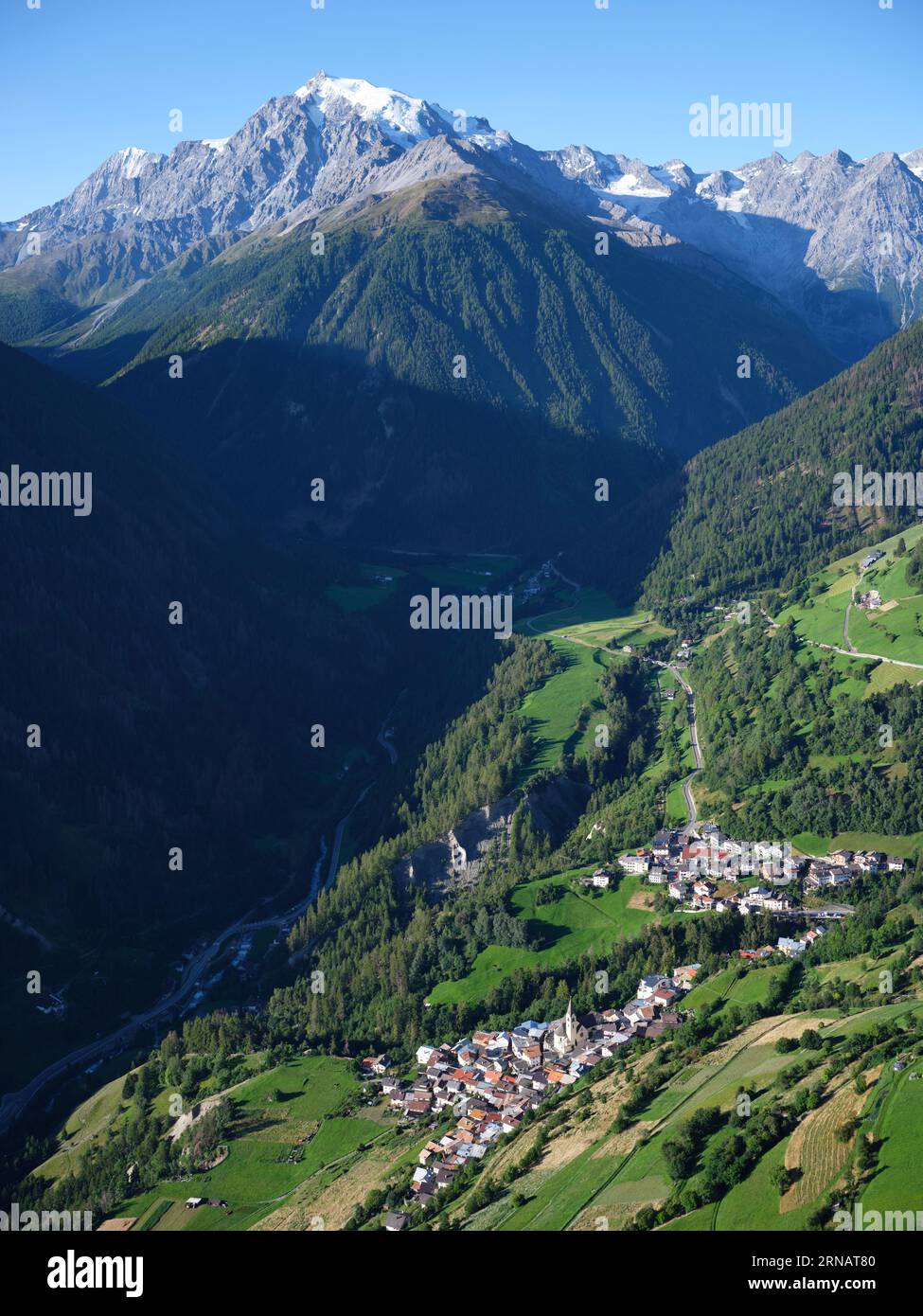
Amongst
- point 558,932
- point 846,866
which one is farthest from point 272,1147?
point 846,866

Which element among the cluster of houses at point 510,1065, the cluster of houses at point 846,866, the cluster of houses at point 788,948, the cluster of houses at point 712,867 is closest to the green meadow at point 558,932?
the cluster of houses at point 712,867

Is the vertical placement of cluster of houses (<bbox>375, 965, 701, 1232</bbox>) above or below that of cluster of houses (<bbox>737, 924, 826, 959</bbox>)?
below

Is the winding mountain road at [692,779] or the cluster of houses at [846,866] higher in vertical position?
the winding mountain road at [692,779]

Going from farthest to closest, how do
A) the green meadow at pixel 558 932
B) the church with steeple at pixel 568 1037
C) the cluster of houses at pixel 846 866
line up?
the green meadow at pixel 558 932
the cluster of houses at pixel 846 866
the church with steeple at pixel 568 1037

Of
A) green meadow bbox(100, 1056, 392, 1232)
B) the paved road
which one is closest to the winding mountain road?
the paved road

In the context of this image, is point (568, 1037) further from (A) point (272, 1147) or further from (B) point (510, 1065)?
(A) point (272, 1147)

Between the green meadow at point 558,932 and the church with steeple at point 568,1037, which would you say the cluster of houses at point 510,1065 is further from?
the green meadow at point 558,932

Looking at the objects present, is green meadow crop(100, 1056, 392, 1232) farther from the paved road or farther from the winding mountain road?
the paved road
